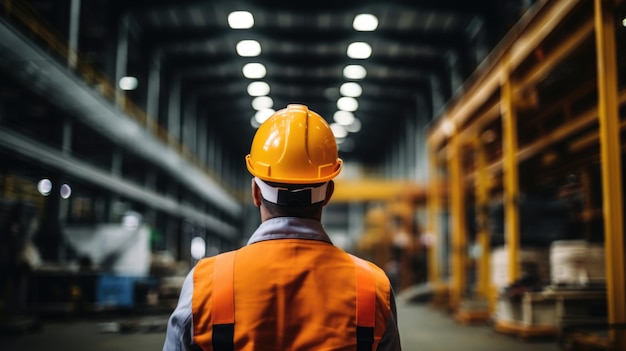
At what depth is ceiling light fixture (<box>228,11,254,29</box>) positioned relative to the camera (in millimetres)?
17469

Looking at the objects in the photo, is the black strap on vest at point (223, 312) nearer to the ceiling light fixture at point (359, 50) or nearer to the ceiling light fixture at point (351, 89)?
the ceiling light fixture at point (359, 50)

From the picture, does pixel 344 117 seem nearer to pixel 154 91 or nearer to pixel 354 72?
pixel 354 72

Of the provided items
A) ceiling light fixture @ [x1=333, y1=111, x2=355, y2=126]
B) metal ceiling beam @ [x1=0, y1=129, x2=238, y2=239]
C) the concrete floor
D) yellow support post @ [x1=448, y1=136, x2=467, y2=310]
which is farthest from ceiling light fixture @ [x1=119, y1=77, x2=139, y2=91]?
yellow support post @ [x1=448, y1=136, x2=467, y2=310]

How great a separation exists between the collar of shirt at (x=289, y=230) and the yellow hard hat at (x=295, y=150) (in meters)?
0.15

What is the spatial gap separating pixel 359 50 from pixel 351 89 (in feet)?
14.7

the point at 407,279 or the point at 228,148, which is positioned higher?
the point at 228,148

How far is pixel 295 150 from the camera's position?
190 centimetres

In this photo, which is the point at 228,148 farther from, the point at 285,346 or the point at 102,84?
the point at 285,346

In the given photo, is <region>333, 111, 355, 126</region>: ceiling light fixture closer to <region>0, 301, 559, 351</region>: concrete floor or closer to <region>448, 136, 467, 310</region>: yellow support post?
<region>448, 136, 467, 310</region>: yellow support post

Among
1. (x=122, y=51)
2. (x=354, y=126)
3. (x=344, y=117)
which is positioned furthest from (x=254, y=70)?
(x=354, y=126)

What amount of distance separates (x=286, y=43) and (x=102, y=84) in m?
6.55

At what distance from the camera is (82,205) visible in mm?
21453

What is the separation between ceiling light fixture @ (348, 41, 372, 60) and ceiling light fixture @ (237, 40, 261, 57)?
10.4 feet

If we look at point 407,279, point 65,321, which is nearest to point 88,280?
point 65,321
